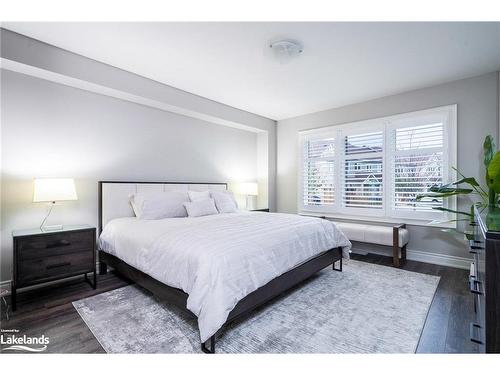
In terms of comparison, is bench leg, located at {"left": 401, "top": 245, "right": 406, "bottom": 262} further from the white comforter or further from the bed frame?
the white comforter

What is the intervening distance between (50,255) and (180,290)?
1560 mm

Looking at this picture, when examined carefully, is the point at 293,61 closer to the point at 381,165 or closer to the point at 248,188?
the point at 381,165

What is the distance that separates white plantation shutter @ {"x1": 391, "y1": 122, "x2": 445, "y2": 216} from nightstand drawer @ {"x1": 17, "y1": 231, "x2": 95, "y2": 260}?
429 cm

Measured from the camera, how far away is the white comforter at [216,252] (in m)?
1.69

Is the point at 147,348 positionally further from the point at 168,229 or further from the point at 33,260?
the point at 33,260

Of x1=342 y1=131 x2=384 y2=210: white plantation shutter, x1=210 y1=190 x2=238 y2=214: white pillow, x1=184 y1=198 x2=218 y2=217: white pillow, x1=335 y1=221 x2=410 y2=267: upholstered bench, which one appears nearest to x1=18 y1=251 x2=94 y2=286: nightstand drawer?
x1=184 y1=198 x2=218 y2=217: white pillow

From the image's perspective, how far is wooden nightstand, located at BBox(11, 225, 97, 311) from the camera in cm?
232

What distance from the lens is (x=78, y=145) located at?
3111 mm

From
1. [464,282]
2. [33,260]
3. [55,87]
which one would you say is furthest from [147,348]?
[464,282]

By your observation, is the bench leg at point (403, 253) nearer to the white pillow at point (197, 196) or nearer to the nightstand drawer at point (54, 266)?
the white pillow at point (197, 196)

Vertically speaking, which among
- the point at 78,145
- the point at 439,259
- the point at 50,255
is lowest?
the point at 439,259

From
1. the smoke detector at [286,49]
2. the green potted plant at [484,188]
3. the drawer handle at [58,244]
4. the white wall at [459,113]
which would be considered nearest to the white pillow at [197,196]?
the drawer handle at [58,244]

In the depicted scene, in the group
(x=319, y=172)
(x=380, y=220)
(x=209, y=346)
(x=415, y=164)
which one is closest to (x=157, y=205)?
(x=209, y=346)

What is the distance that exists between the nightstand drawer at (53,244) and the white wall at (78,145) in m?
0.52
